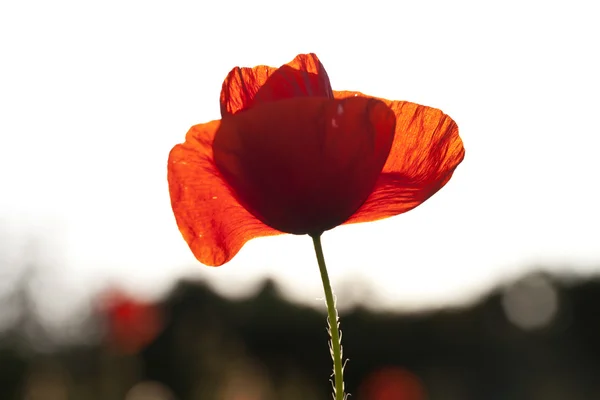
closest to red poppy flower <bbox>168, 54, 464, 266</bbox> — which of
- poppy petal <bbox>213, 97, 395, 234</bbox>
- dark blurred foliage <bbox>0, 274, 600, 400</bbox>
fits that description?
poppy petal <bbox>213, 97, 395, 234</bbox>

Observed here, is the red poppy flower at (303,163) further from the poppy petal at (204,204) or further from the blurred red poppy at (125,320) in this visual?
the blurred red poppy at (125,320)

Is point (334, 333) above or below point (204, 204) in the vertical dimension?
below

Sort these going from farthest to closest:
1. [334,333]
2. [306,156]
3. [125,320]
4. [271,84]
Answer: [125,320]
[271,84]
[306,156]
[334,333]

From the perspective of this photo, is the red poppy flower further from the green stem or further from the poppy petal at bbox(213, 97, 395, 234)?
the green stem

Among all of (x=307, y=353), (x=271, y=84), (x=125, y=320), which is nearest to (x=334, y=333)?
(x=271, y=84)

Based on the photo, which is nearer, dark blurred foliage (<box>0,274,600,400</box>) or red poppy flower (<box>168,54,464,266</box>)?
red poppy flower (<box>168,54,464,266</box>)

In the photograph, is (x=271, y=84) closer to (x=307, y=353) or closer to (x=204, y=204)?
(x=204, y=204)
